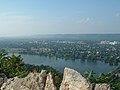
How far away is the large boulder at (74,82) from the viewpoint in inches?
316

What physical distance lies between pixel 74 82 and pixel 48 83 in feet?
3.62

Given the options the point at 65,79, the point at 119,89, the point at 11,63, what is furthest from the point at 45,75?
the point at 11,63

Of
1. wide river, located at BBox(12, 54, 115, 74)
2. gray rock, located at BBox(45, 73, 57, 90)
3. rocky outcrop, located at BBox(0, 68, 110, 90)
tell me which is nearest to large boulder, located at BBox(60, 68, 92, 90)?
rocky outcrop, located at BBox(0, 68, 110, 90)

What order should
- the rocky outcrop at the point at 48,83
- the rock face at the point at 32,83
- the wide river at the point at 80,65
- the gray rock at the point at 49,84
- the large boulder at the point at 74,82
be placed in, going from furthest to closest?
the wide river at the point at 80,65 → the rock face at the point at 32,83 → the gray rock at the point at 49,84 → the rocky outcrop at the point at 48,83 → the large boulder at the point at 74,82

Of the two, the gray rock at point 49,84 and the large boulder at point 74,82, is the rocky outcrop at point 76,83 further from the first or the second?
the gray rock at point 49,84

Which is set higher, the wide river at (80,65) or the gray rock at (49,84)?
the gray rock at (49,84)

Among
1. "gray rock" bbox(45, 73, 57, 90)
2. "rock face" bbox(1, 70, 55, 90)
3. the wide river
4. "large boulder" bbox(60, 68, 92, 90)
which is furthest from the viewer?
the wide river

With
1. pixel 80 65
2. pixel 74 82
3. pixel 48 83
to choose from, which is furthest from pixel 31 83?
pixel 80 65

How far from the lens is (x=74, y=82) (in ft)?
27.0

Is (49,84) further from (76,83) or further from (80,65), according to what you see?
(80,65)

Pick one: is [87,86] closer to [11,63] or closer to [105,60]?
[11,63]

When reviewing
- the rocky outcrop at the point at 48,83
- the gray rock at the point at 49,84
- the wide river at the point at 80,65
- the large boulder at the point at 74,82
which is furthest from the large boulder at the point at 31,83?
the wide river at the point at 80,65

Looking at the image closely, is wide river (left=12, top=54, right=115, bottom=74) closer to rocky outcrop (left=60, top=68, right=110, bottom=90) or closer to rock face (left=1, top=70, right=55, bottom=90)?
rock face (left=1, top=70, right=55, bottom=90)

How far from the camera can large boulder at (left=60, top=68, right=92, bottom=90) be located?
8023 millimetres
